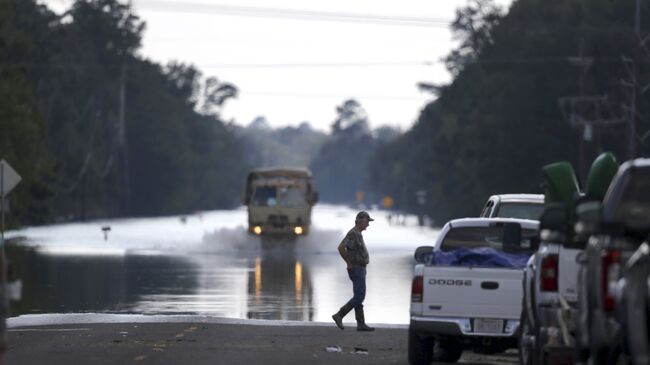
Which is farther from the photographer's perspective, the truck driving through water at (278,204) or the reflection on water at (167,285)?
the truck driving through water at (278,204)

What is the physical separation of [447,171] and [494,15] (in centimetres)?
1546

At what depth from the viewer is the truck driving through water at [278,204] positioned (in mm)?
68250

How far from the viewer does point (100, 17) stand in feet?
562

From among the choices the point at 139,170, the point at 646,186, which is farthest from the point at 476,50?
the point at 646,186

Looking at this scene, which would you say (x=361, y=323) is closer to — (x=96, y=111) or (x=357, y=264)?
(x=357, y=264)

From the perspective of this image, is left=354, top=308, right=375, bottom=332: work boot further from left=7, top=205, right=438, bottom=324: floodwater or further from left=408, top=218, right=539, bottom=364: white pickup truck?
left=408, top=218, right=539, bottom=364: white pickup truck

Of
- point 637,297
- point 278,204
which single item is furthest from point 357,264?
point 278,204

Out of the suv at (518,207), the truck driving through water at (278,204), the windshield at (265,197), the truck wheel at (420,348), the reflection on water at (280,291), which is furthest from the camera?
the windshield at (265,197)

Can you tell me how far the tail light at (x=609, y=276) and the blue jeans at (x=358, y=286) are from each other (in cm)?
1354

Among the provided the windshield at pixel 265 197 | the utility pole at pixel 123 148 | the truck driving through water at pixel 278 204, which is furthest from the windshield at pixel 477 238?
the utility pole at pixel 123 148

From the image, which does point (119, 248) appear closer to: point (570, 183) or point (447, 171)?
point (570, 183)

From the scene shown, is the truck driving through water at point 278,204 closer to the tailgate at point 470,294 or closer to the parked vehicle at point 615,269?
the tailgate at point 470,294

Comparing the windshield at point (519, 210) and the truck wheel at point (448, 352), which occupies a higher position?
the windshield at point (519, 210)

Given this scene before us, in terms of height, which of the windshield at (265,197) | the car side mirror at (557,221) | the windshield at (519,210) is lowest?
the car side mirror at (557,221)
